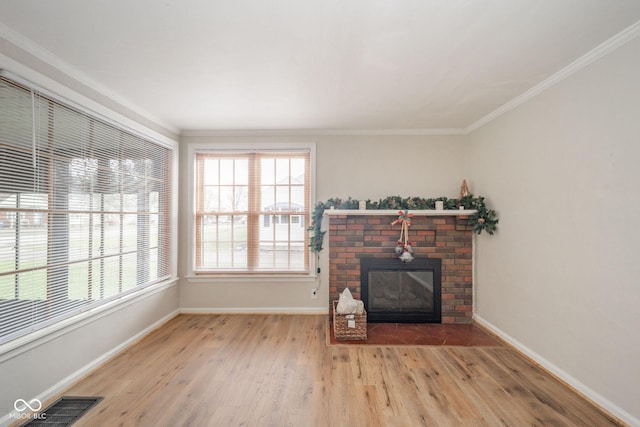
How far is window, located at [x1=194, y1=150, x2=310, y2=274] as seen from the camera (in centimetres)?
380

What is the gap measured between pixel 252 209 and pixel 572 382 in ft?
12.2

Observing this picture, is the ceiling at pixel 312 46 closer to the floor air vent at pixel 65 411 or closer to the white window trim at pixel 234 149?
the white window trim at pixel 234 149

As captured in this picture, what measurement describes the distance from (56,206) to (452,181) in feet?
14.0

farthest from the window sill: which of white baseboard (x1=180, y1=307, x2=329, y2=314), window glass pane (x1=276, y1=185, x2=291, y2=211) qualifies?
window glass pane (x1=276, y1=185, x2=291, y2=211)

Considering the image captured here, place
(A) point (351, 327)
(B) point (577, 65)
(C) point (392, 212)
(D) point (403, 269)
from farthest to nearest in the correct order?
(D) point (403, 269)
(C) point (392, 212)
(A) point (351, 327)
(B) point (577, 65)

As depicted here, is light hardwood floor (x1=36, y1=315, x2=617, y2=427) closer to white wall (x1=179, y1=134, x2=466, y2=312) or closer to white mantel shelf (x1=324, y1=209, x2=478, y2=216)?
white wall (x1=179, y1=134, x2=466, y2=312)

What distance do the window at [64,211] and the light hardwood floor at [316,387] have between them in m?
0.76

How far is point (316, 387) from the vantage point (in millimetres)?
2160

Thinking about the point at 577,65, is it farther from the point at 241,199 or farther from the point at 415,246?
the point at 241,199

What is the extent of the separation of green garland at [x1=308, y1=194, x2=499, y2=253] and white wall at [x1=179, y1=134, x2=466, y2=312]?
20 cm

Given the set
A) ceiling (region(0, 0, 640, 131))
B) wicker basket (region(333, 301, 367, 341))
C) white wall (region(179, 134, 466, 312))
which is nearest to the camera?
ceiling (region(0, 0, 640, 131))

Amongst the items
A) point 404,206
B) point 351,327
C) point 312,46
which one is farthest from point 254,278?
point 312,46

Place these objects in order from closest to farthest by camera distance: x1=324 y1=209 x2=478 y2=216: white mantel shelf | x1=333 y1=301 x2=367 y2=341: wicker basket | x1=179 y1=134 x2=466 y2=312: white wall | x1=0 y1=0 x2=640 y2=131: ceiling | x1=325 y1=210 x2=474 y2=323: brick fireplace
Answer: x1=0 y1=0 x2=640 y2=131: ceiling → x1=333 y1=301 x2=367 y2=341: wicker basket → x1=324 y1=209 x2=478 y2=216: white mantel shelf → x1=325 y1=210 x2=474 y2=323: brick fireplace → x1=179 y1=134 x2=466 y2=312: white wall

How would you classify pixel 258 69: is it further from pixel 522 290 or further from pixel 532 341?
pixel 532 341
